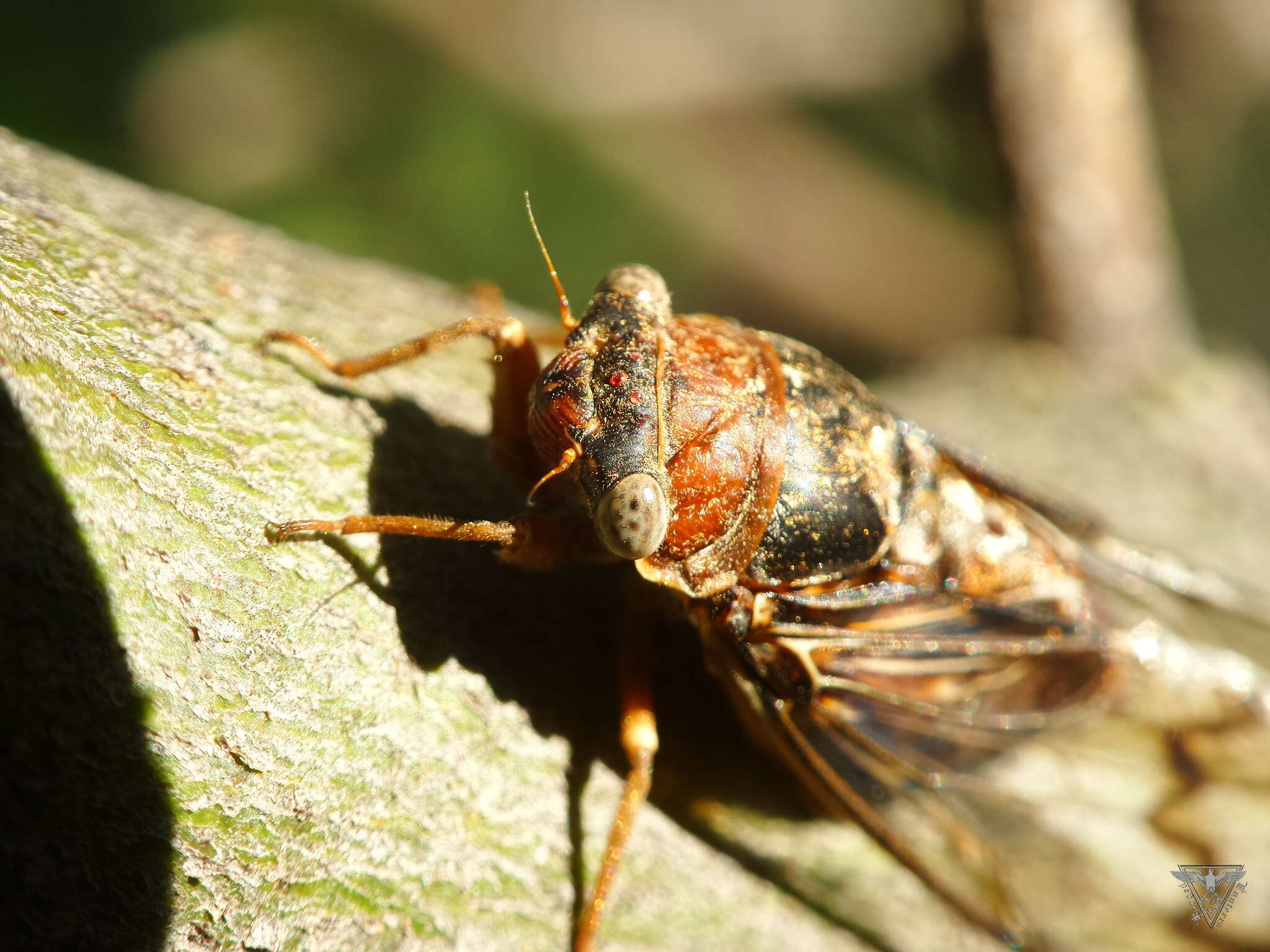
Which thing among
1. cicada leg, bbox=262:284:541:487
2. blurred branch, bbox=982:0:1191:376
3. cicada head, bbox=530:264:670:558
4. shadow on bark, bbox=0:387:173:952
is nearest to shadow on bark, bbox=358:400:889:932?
cicada leg, bbox=262:284:541:487

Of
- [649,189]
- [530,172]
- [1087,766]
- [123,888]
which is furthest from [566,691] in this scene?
[649,189]

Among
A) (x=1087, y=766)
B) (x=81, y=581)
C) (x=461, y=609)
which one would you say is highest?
(x=81, y=581)

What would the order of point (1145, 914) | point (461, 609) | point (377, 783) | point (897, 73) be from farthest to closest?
point (897, 73)
point (1145, 914)
point (461, 609)
point (377, 783)

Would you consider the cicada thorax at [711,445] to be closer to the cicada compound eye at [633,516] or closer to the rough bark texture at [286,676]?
the cicada compound eye at [633,516]

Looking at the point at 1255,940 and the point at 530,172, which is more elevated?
the point at 530,172

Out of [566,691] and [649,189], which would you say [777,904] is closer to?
[566,691]

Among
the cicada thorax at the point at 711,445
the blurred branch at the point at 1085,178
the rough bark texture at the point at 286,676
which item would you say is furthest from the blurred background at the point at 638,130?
the rough bark texture at the point at 286,676
